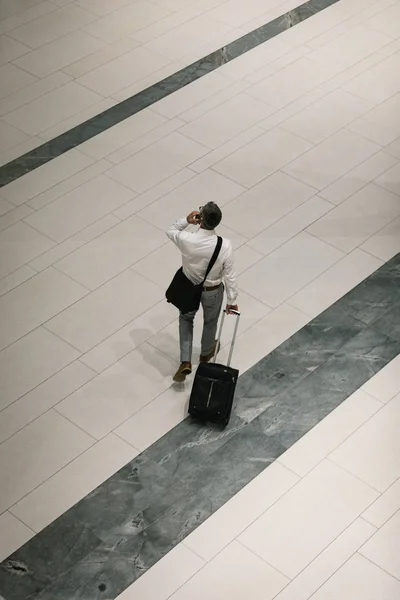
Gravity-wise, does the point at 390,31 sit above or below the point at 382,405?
above

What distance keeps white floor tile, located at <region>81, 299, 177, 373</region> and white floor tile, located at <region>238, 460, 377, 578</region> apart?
1739mm

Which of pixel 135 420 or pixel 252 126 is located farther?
pixel 252 126

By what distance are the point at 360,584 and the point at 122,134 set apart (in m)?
5.26

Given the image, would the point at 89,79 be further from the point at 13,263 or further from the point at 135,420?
the point at 135,420

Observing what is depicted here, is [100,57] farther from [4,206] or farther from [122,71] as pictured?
[4,206]

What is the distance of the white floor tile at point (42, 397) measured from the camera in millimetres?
6703

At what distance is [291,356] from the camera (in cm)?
730

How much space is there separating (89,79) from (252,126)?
1.93m

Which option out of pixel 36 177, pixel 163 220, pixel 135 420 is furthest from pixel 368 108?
pixel 135 420

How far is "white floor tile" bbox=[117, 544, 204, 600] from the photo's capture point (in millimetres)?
5750

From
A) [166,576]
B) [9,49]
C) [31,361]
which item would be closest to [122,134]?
[9,49]

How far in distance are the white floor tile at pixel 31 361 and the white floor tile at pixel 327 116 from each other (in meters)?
3.68

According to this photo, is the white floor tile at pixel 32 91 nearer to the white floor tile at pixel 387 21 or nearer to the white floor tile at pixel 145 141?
the white floor tile at pixel 145 141

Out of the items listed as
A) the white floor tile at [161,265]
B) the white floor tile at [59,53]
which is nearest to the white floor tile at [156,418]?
the white floor tile at [161,265]
